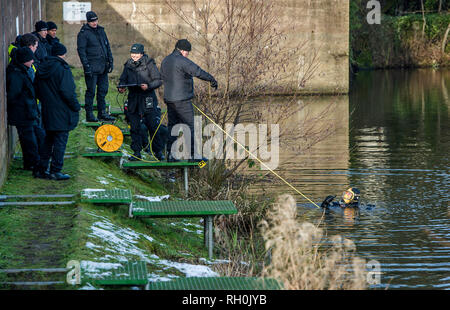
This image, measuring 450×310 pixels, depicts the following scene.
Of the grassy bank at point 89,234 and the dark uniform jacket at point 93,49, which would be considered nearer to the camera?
the grassy bank at point 89,234

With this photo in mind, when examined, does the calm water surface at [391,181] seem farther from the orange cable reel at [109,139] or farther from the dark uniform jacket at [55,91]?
the dark uniform jacket at [55,91]

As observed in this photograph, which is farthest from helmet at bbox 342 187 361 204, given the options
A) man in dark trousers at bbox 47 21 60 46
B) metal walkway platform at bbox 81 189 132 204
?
man in dark trousers at bbox 47 21 60 46

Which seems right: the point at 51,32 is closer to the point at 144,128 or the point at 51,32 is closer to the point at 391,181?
the point at 144,128

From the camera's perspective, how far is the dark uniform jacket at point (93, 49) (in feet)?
47.8

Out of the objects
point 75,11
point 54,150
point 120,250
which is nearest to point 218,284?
point 120,250

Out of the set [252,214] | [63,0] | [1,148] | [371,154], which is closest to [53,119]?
[1,148]

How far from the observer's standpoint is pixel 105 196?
382 inches

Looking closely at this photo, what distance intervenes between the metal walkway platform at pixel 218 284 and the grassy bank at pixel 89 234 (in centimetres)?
63

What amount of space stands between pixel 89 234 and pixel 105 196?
1.29 meters

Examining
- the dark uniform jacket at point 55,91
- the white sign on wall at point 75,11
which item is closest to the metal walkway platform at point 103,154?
the dark uniform jacket at point 55,91

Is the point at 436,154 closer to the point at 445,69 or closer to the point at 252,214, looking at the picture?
the point at 252,214

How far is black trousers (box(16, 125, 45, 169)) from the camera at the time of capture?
1148 cm

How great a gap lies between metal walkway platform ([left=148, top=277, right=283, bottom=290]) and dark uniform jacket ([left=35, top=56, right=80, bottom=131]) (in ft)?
14.3

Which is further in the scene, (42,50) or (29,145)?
(42,50)
